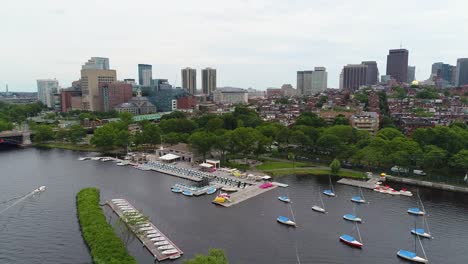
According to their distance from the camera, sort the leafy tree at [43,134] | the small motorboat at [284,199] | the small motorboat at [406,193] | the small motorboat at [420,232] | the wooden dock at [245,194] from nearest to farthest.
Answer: the small motorboat at [420,232], the wooden dock at [245,194], the small motorboat at [284,199], the small motorboat at [406,193], the leafy tree at [43,134]

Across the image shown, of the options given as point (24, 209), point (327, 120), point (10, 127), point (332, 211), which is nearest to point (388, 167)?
point (332, 211)

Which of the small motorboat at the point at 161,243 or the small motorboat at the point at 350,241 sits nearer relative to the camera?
the small motorboat at the point at 161,243

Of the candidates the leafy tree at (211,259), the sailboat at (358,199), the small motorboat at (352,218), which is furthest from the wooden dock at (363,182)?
the leafy tree at (211,259)

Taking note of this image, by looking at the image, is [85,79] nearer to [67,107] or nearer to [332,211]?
[67,107]

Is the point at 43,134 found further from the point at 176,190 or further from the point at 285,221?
the point at 285,221

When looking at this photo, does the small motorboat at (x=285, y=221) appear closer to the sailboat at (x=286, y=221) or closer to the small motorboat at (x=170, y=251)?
the sailboat at (x=286, y=221)

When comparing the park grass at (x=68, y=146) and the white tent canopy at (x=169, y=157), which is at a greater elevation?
the white tent canopy at (x=169, y=157)

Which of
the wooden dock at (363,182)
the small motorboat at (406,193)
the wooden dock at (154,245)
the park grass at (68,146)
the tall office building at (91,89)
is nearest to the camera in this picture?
the wooden dock at (154,245)
